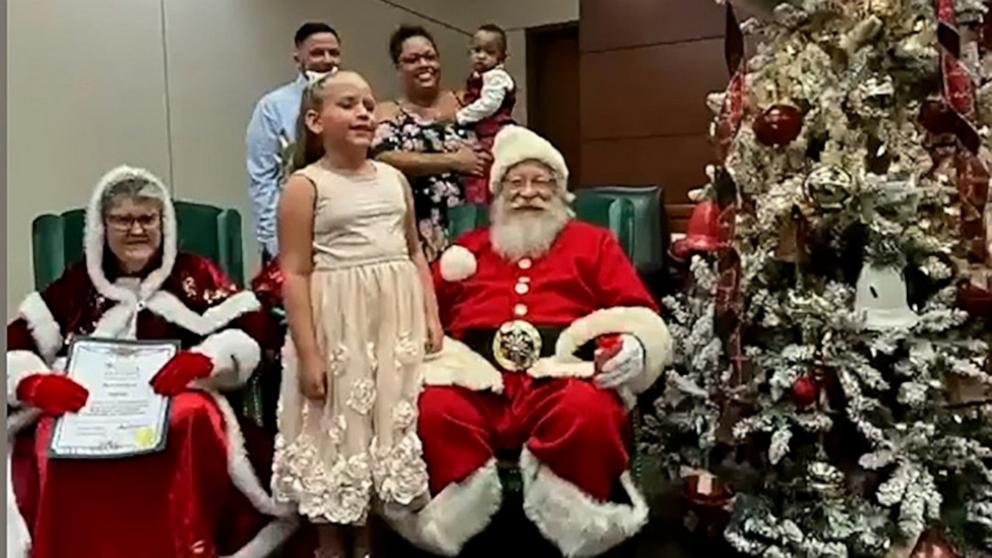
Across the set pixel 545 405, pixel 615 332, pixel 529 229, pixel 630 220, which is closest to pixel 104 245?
pixel 529 229

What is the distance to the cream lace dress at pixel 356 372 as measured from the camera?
8.18ft

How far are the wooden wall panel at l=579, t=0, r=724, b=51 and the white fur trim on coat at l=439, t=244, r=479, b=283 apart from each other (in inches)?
129

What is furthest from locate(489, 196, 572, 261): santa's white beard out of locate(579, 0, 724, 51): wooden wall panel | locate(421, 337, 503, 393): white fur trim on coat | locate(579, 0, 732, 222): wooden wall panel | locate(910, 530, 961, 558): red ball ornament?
locate(579, 0, 724, 51): wooden wall panel

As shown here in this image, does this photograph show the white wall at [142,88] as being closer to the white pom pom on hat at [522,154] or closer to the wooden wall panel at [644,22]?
the wooden wall panel at [644,22]

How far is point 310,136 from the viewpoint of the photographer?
8.87ft

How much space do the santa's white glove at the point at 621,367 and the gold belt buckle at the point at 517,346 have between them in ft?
0.68

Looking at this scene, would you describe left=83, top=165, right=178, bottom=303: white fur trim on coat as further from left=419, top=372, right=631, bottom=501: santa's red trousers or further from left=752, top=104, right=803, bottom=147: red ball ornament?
left=752, top=104, right=803, bottom=147: red ball ornament

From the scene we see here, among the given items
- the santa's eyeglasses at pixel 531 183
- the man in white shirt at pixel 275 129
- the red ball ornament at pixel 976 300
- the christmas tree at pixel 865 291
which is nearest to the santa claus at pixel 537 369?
the santa's eyeglasses at pixel 531 183

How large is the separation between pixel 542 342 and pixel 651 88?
3.51m

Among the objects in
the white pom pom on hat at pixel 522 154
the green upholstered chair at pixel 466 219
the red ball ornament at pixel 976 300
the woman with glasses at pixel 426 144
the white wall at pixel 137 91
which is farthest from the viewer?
the white wall at pixel 137 91

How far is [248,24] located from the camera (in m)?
5.32

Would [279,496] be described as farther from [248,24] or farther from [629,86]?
[629,86]

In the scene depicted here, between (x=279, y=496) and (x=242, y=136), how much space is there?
2.99 m

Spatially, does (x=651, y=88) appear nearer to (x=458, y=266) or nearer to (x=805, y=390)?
(x=458, y=266)
